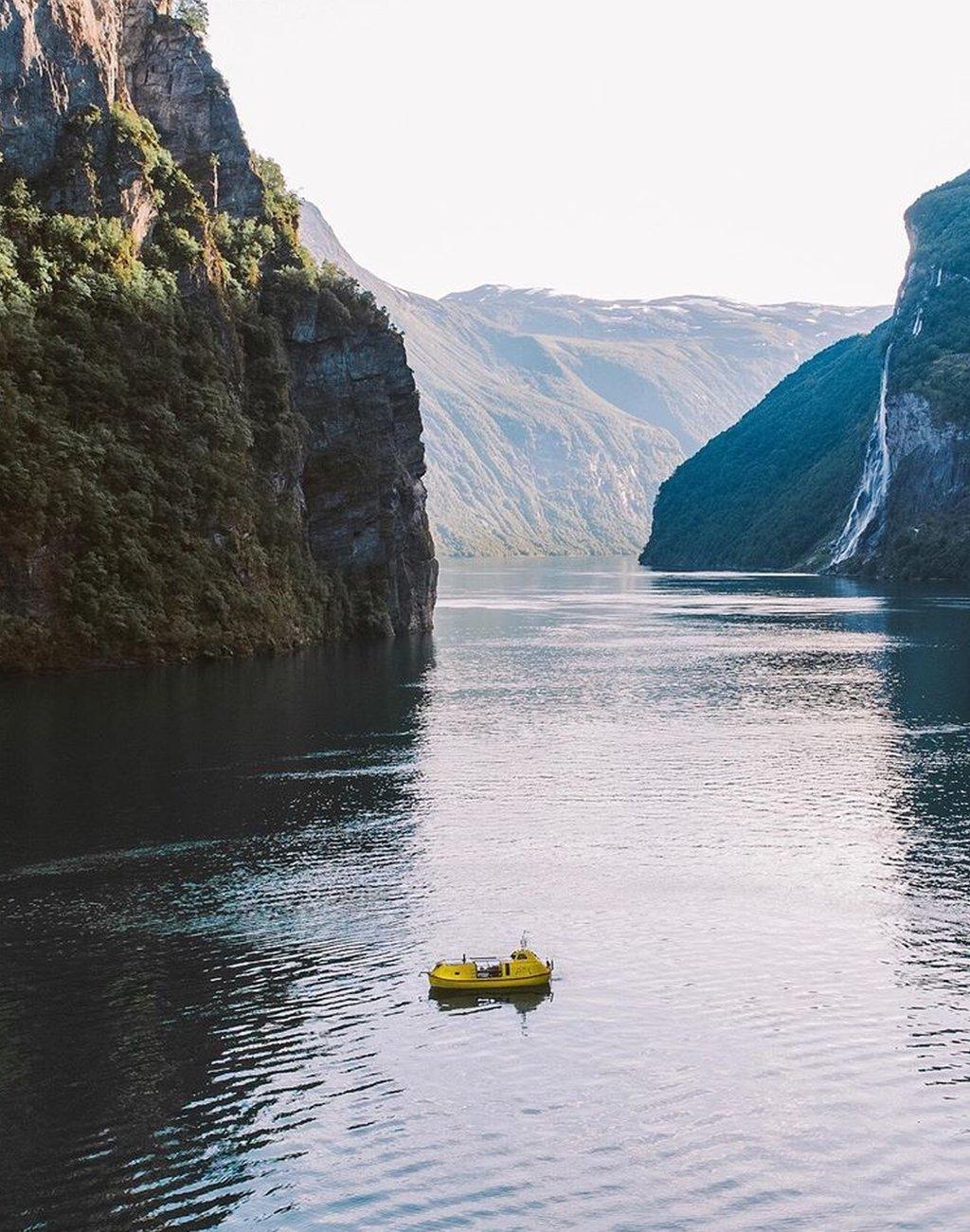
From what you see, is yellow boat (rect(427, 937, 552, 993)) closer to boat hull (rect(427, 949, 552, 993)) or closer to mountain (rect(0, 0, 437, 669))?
boat hull (rect(427, 949, 552, 993))

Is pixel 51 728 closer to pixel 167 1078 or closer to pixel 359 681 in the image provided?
pixel 359 681

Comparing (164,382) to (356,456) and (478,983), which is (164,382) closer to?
(356,456)

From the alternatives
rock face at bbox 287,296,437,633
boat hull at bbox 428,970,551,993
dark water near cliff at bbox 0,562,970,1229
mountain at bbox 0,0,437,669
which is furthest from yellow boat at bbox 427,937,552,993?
rock face at bbox 287,296,437,633

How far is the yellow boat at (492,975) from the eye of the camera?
3225 cm

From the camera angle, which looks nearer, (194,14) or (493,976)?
(493,976)

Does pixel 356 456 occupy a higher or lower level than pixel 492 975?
higher

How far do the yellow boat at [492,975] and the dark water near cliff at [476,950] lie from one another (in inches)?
21.7

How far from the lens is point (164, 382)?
98188 millimetres

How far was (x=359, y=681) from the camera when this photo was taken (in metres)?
87.2

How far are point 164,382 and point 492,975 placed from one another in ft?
→ 238

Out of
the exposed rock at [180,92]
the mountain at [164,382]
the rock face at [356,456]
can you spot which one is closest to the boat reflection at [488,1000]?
the mountain at [164,382]

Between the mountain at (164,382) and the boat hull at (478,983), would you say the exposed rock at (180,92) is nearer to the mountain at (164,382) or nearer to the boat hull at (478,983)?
the mountain at (164,382)

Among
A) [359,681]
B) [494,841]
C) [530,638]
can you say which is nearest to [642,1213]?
[494,841]

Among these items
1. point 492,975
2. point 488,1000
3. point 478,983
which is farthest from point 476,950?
point 488,1000
